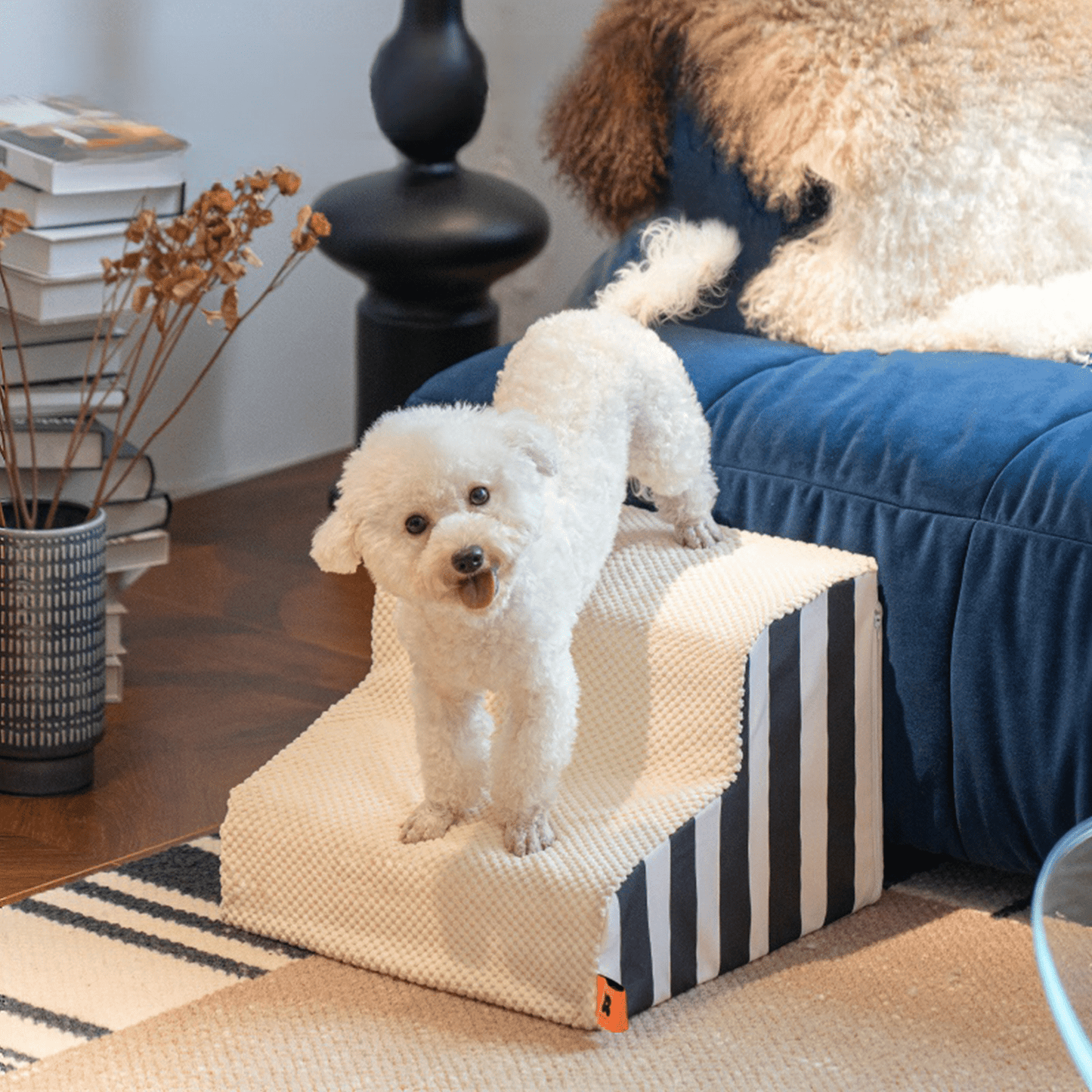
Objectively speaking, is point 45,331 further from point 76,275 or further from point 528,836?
point 528,836

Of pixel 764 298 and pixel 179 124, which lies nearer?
pixel 764 298

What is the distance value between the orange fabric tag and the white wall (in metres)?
1.64

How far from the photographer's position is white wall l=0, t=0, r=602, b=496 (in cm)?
256

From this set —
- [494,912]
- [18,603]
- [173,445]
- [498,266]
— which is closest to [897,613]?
[494,912]

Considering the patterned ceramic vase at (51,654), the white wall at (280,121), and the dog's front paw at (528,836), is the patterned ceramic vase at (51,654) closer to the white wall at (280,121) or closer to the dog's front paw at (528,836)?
the dog's front paw at (528,836)

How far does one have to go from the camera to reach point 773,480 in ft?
5.78

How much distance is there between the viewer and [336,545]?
132 cm

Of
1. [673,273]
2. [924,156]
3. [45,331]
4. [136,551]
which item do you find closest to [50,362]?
[45,331]

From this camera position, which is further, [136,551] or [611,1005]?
[136,551]

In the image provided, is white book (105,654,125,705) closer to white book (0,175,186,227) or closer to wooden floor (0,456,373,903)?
wooden floor (0,456,373,903)

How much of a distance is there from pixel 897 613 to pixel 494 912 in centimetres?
51

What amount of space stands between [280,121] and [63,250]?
0.93 m

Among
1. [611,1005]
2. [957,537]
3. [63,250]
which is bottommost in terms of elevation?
[611,1005]

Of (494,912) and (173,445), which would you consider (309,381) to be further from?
(494,912)
